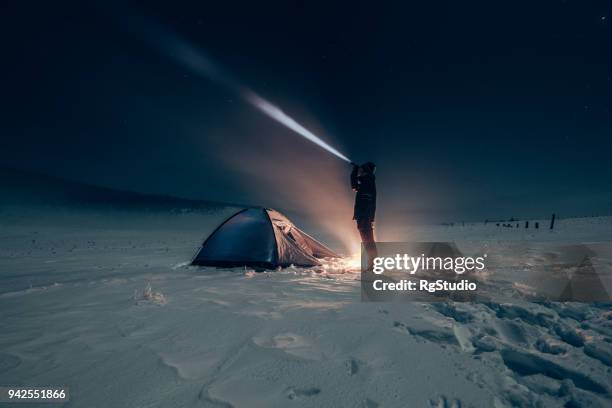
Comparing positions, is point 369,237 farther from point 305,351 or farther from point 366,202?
point 305,351

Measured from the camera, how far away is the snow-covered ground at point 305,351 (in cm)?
172

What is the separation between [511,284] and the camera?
4773mm

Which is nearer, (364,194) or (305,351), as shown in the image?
(305,351)

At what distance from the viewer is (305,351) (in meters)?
2.23

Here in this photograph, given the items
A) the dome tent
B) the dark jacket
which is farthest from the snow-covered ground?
the dark jacket

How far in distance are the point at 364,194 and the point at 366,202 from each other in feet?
0.70

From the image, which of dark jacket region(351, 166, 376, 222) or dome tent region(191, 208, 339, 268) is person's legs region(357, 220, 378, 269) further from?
dome tent region(191, 208, 339, 268)

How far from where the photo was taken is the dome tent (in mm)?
A: 6727

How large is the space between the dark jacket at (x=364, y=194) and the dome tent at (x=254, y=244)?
73.8 inches

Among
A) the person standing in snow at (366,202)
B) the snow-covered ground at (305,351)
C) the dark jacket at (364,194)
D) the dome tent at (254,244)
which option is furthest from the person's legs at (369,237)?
the snow-covered ground at (305,351)

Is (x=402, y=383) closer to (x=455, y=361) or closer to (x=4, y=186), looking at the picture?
(x=455, y=361)

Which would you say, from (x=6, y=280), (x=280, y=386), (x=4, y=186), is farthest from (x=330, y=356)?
(x=4, y=186)

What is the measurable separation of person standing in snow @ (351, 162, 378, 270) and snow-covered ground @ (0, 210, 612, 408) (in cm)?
288

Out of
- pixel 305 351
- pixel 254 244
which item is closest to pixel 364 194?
pixel 254 244
